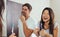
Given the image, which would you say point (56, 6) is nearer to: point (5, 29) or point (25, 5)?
point (25, 5)

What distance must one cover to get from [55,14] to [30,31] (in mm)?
264

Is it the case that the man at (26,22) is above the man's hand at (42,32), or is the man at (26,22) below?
above

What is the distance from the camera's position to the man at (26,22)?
1.20 metres

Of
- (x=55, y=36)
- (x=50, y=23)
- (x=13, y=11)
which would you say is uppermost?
(x=13, y=11)

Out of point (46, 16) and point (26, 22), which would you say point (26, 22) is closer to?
point (26, 22)

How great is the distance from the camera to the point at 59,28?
1204 millimetres

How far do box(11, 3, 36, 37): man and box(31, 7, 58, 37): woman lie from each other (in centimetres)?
6

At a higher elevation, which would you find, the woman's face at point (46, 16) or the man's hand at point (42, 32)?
the woman's face at point (46, 16)

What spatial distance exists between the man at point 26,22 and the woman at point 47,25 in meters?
0.06

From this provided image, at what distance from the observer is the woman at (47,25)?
1206 mm

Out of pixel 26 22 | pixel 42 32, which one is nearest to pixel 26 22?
pixel 26 22

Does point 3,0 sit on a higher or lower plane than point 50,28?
higher

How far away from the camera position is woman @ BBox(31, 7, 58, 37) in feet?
3.96

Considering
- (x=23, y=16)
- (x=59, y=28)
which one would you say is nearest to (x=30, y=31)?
(x=23, y=16)
